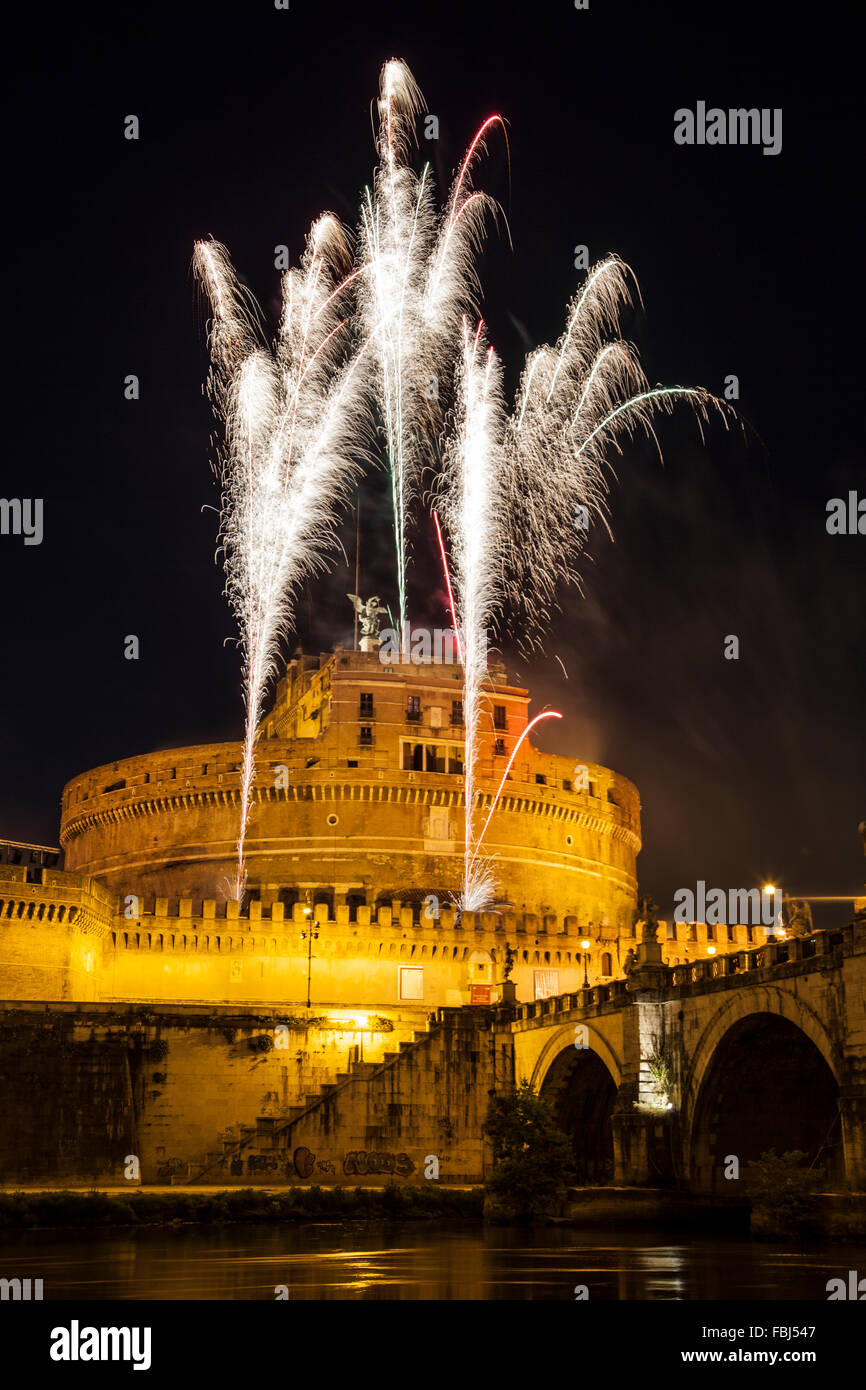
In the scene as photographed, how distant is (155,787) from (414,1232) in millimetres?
38106

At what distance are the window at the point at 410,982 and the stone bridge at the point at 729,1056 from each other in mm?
17462

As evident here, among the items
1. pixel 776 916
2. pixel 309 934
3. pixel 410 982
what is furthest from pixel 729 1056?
pixel 776 916

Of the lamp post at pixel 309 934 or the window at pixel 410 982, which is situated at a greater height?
the lamp post at pixel 309 934

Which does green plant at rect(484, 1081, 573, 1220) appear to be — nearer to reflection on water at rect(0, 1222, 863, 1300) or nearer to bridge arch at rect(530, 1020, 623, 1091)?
reflection on water at rect(0, 1222, 863, 1300)

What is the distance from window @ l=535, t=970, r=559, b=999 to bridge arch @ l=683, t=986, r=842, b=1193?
2322 cm

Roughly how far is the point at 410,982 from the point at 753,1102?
78.2ft

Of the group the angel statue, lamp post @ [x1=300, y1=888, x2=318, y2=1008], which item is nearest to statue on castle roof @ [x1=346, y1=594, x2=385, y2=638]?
the angel statue

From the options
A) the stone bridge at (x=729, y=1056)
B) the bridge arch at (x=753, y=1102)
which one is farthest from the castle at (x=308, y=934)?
the bridge arch at (x=753, y=1102)

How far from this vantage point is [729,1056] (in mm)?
31797

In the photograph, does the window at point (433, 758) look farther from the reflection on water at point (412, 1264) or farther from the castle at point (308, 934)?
the reflection on water at point (412, 1264)

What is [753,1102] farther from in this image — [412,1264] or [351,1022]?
[351,1022]

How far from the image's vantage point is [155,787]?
67.1 meters

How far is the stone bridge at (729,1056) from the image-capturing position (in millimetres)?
27422

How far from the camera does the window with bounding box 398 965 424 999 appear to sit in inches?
2138
